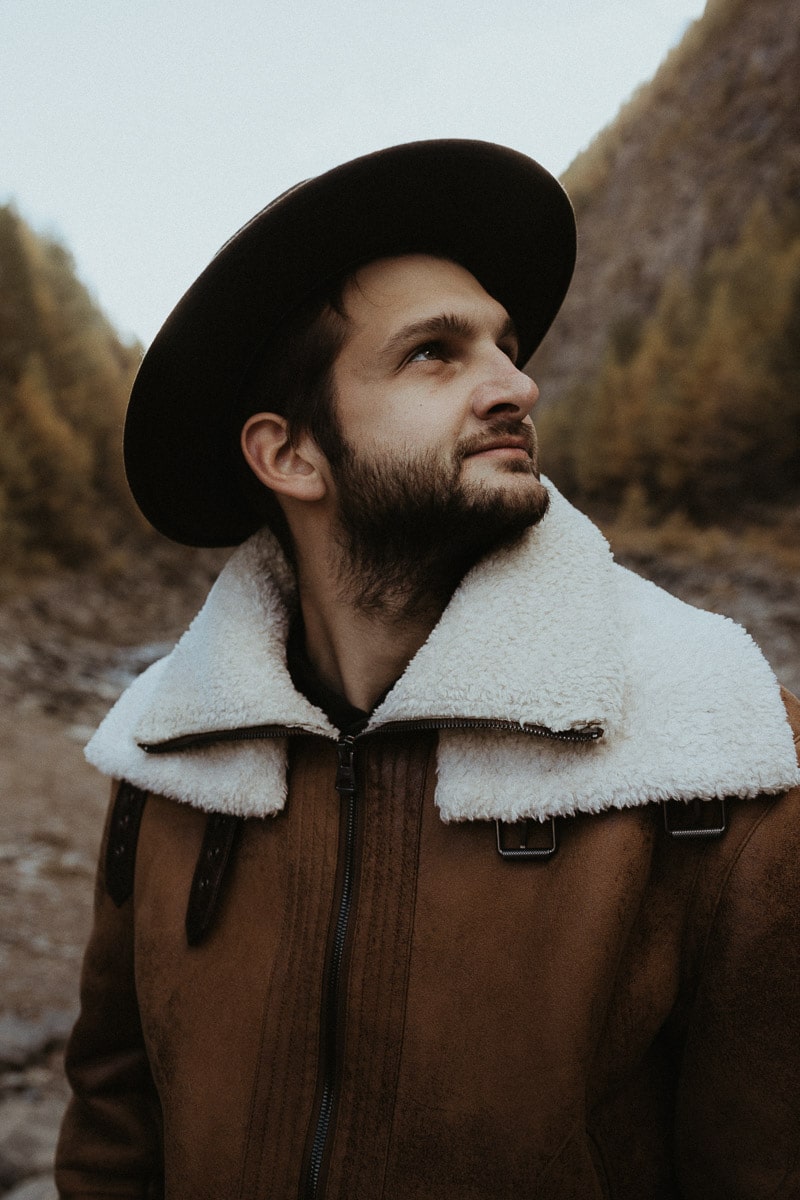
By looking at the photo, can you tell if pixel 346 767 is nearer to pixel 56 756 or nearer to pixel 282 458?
pixel 282 458

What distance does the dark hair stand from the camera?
1.70 metres

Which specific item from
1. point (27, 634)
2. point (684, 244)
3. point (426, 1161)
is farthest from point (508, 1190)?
point (684, 244)

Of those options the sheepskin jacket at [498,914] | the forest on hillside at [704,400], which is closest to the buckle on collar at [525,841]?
the sheepskin jacket at [498,914]

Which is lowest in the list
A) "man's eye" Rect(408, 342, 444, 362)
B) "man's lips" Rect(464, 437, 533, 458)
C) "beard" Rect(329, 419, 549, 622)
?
"beard" Rect(329, 419, 549, 622)

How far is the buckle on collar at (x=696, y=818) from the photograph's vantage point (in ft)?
3.57

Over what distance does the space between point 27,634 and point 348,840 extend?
11.2 meters

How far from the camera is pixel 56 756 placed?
23.1 ft

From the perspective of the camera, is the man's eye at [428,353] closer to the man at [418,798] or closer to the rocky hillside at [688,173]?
the man at [418,798]

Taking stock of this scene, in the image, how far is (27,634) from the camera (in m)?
11.2

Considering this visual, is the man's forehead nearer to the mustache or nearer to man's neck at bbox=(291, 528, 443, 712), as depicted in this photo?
the mustache

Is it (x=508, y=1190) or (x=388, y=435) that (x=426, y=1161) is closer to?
(x=508, y=1190)

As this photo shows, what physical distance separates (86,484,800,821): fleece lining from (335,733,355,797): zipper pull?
0.04m

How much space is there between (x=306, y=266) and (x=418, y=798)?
1148 millimetres

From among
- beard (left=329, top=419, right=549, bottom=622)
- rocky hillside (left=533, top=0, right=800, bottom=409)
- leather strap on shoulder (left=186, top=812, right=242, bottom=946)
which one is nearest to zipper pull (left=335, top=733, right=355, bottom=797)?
A: leather strap on shoulder (left=186, top=812, right=242, bottom=946)
